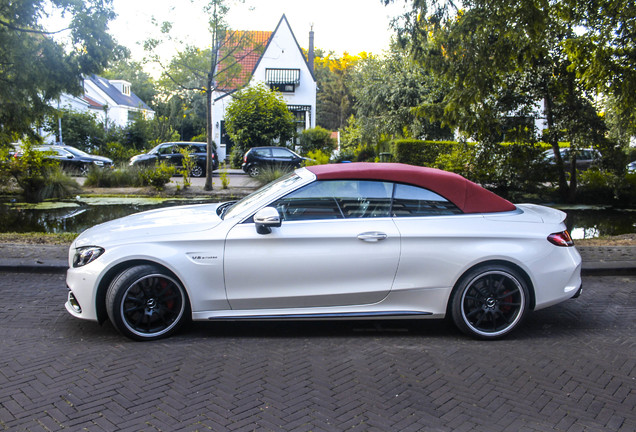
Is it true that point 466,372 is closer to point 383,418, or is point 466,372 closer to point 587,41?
point 383,418

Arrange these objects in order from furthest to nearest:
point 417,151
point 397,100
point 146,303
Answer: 1. point 397,100
2. point 417,151
3. point 146,303

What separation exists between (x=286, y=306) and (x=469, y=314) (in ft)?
5.25

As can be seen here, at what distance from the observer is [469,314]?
Result: 4.93 metres

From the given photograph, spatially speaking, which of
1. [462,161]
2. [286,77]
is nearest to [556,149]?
[462,161]

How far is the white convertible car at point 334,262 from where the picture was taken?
15.6 feet

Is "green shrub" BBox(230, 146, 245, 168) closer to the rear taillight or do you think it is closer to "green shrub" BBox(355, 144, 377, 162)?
"green shrub" BBox(355, 144, 377, 162)

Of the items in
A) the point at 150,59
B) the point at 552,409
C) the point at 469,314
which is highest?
the point at 150,59

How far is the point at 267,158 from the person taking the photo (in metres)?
27.3

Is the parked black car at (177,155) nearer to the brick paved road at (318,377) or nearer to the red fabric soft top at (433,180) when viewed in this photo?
the brick paved road at (318,377)

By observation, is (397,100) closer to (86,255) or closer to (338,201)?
(338,201)

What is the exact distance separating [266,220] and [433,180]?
62.0 inches

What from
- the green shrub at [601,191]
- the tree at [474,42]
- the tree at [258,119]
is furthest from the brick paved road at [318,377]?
the tree at [258,119]

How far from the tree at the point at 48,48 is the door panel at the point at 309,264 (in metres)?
7.82

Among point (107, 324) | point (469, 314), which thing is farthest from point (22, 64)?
point (469, 314)
